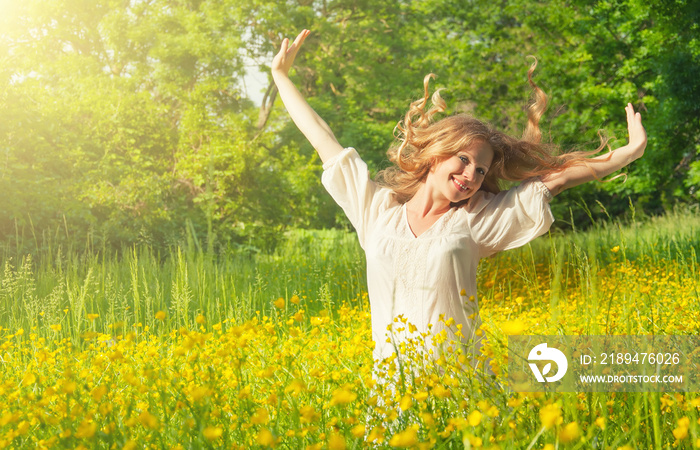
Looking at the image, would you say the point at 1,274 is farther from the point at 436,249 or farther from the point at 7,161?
the point at 436,249

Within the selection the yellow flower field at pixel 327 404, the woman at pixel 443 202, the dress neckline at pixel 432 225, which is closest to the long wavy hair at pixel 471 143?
the woman at pixel 443 202

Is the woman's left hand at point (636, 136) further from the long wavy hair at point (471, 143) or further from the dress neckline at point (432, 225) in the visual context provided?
the dress neckline at point (432, 225)

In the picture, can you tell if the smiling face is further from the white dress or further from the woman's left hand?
the woman's left hand

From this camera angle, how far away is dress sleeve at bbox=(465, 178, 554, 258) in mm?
2346

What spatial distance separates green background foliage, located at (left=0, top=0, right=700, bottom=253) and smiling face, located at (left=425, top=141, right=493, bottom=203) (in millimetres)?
1043

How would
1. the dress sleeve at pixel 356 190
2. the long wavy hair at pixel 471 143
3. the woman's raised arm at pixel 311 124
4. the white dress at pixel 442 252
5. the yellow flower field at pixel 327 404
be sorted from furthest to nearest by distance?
the woman's raised arm at pixel 311 124 → the dress sleeve at pixel 356 190 → the long wavy hair at pixel 471 143 → the white dress at pixel 442 252 → the yellow flower field at pixel 327 404

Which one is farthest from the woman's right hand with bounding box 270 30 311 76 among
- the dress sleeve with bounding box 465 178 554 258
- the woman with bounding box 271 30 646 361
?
the dress sleeve with bounding box 465 178 554 258

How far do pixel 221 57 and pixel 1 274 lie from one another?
10482 mm

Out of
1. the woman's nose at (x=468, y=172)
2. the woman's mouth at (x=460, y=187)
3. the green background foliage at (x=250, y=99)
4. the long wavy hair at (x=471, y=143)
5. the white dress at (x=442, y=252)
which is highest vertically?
the green background foliage at (x=250, y=99)

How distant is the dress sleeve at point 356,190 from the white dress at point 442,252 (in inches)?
1.7

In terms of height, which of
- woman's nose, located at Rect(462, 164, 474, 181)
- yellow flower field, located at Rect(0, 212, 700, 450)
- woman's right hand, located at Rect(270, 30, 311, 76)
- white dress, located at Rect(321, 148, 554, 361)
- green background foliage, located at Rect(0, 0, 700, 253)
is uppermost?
green background foliage, located at Rect(0, 0, 700, 253)

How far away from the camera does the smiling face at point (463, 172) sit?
2383mm

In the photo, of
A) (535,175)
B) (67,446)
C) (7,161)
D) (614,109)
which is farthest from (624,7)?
(67,446)

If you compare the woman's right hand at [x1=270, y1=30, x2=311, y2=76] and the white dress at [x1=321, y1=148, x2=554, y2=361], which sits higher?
the woman's right hand at [x1=270, y1=30, x2=311, y2=76]
